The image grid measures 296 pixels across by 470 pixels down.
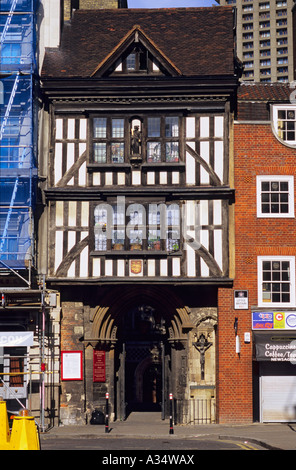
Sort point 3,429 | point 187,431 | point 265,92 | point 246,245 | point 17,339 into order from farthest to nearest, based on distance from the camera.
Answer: point 265,92
point 246,245
point 17,339
point 187,431
point 3,429

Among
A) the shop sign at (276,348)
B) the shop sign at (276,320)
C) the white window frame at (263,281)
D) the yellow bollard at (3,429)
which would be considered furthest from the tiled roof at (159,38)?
the yellow bollard at (3,429)

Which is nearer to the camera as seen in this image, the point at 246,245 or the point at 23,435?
the point at 23,435

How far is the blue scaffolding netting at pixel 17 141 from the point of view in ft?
95.4

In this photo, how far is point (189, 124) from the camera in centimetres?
2973

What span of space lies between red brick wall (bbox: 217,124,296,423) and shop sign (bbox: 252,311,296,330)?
0.49 m

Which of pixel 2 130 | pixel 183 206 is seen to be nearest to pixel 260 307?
pixel 183 206

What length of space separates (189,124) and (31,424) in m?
15.5

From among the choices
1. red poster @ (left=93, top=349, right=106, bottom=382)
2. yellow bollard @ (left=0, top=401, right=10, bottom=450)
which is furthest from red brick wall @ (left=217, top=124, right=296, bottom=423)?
yellow bollard @ (left=0, top=401, right=10, bottom=450)

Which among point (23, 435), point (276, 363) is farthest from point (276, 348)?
point (23, 435)

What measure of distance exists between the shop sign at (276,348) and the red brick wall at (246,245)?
53 centimetres

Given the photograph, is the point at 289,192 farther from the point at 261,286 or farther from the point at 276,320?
the point at 276,320

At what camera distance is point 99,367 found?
97.4ft

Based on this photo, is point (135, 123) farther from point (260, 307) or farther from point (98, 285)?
point (260, 307)

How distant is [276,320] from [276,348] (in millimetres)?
998
